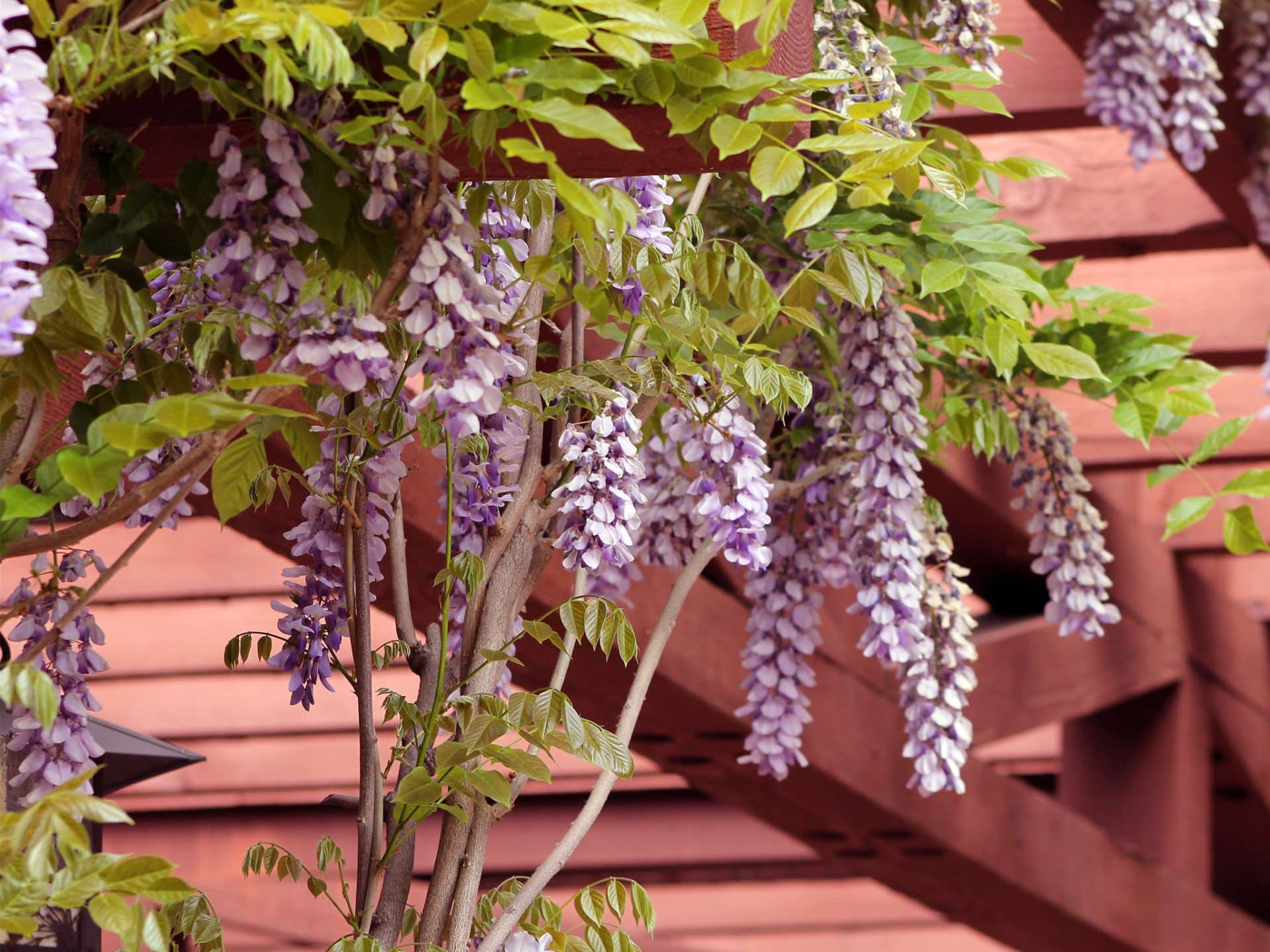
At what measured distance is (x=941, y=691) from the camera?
73.3 inches

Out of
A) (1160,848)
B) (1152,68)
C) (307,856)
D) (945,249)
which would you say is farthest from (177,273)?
(307,856)

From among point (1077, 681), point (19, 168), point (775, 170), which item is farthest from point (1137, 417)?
point (1077, 681)

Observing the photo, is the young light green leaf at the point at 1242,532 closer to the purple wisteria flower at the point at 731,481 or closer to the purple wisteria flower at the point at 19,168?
the purple wisteria flower at the point at 731,481

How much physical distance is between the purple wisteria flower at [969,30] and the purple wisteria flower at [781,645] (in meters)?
0.57

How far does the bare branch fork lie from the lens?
1.24 m

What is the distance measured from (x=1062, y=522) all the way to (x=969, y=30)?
613 millimetres

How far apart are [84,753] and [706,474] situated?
0.54 metres

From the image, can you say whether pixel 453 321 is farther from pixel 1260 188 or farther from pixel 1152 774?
pixel 1152 774

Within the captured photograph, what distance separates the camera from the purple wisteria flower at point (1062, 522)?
201 centimetres

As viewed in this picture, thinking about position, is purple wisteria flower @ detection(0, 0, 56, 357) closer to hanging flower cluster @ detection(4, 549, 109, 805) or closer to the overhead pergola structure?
hanging flower cluster @ detection(4, 549, 109, 805)

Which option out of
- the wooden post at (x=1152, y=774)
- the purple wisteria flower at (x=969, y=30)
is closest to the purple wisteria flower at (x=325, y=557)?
the purple wisteria flower at (x=969, y=30)

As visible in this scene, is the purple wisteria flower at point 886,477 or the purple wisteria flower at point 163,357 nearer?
the purple wisteria flower at point 163,357

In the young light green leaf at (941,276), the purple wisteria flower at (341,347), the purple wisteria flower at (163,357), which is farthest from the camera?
the young light green leaf at (941,276)

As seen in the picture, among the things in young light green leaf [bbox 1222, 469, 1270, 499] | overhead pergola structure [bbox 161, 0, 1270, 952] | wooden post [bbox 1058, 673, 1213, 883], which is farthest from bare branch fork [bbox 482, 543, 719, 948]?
wooden post [bbox 1058, 673, 1213, 883]
